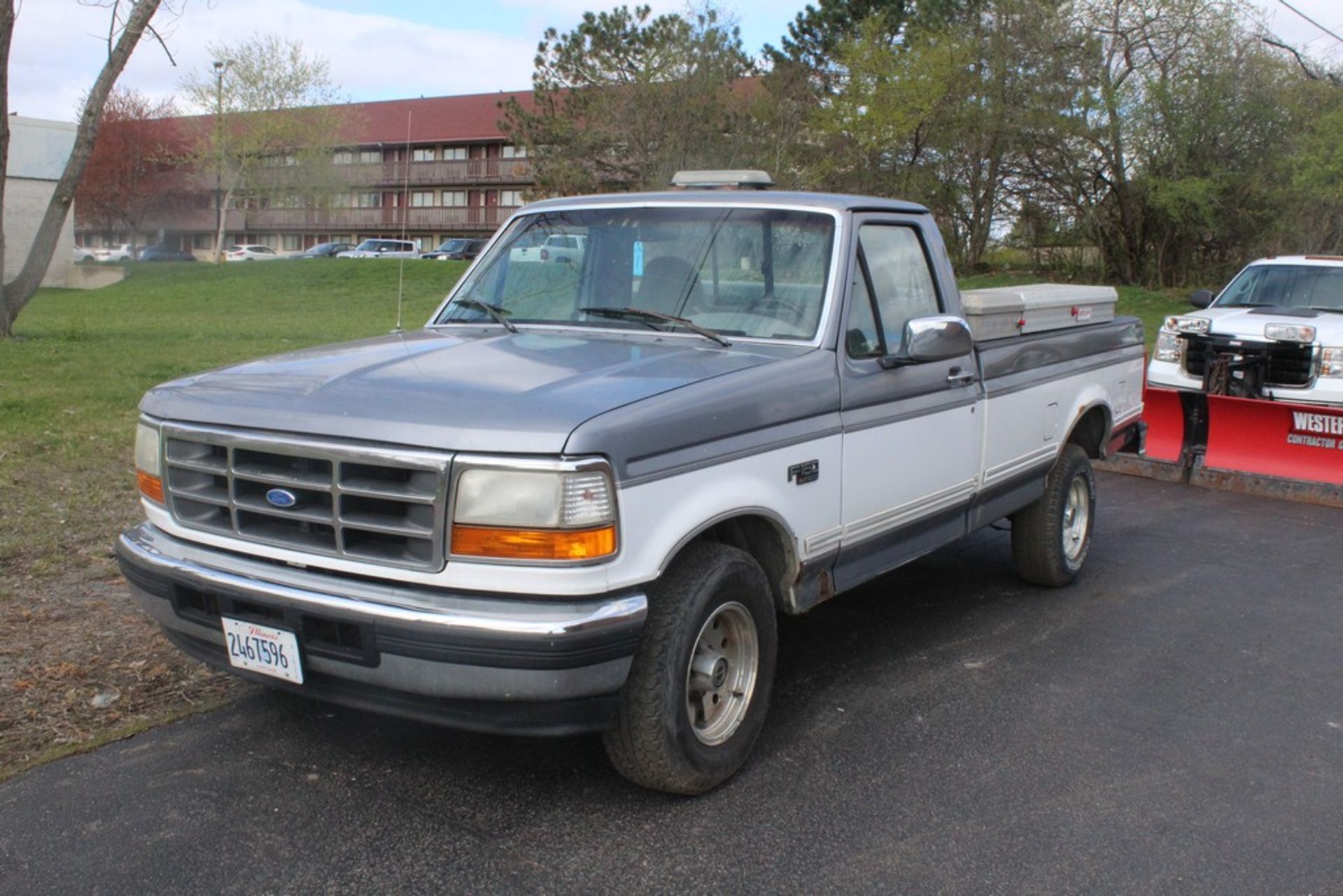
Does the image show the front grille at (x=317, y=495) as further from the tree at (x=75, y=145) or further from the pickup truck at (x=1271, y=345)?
the tree at (x=75, y=145)

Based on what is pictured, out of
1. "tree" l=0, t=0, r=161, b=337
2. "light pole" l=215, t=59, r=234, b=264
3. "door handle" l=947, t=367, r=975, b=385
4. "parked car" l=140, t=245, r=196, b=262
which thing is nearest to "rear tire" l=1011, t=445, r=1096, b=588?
"door handle" l=947, t=367, r=975, b=385

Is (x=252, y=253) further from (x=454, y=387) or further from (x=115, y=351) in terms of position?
(x=454, y=387)

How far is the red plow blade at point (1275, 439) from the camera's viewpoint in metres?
9.15

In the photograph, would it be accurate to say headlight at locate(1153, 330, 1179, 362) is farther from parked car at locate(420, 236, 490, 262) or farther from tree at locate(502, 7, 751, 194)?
parked car at locate(420, 236, 490, 262)

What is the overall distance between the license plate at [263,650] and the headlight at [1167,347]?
8862 millimetres

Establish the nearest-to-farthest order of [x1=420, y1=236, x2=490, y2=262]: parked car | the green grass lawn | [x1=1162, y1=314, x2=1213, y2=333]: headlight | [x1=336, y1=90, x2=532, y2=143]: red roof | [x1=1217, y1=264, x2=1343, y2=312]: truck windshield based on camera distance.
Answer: the green grass lawn → [x1=1162, y1=314, x2=1213, y2=333]: headlight → [x1=1217, y1=264, x2=1343, y2=312]: truck windshield → [x1=420, y1=236, x2=490, y2=262]: parked car → [x1=336, y1=90, x2=532, y2=143]: red roof

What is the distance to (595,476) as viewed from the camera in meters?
3.34

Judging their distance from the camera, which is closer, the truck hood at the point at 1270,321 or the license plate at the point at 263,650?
the license plate at the point at 263,650

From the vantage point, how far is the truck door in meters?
4.57

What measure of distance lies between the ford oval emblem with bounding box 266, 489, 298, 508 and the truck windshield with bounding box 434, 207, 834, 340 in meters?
1.58

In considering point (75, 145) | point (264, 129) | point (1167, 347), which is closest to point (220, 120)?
point (264, 129)

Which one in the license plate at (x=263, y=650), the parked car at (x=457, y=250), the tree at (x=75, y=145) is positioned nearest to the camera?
the license plate at (x=263, y=650)

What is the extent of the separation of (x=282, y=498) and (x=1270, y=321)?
8.99 meters

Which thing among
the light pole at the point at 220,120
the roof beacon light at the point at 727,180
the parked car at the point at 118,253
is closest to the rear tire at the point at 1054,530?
the roof beacon light at the point at 727,180
